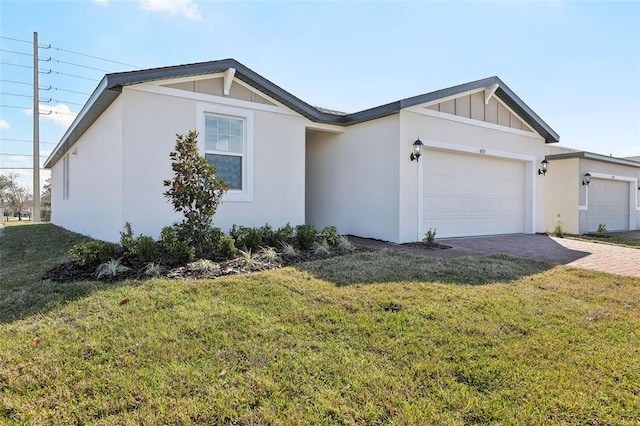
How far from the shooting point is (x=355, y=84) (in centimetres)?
1200

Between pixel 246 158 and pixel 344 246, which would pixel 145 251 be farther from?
pixel 344 246

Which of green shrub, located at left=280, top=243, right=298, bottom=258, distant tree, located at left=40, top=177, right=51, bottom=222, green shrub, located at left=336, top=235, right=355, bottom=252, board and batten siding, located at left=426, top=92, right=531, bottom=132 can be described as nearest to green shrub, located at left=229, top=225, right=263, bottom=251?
green shrub, located at left=280, top=243, right=298, bottom=258

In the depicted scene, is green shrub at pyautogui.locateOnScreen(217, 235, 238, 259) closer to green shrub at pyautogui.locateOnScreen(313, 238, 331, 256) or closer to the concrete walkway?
green shrub at pyautogui.locateOnScreen(313, 238, 331, 256)

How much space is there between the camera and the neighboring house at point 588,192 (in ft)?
44.5

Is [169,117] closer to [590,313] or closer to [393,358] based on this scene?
[393,358]

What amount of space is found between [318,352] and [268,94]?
276 inches

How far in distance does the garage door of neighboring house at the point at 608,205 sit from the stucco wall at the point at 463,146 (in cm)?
392

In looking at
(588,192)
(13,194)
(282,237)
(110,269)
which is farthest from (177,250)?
(13,194)

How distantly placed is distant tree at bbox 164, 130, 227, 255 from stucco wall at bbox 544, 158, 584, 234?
13.2m

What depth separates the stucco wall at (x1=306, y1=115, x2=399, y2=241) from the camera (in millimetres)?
9305

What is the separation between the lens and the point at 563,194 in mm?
13922

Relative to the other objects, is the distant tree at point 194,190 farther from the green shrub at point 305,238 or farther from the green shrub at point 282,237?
the green shrub at point 305,238


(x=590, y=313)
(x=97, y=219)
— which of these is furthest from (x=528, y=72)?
(x=97, y=219)

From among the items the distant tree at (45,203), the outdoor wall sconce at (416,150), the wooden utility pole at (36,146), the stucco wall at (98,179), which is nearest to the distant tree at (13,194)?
the distant tree at (45,203)
